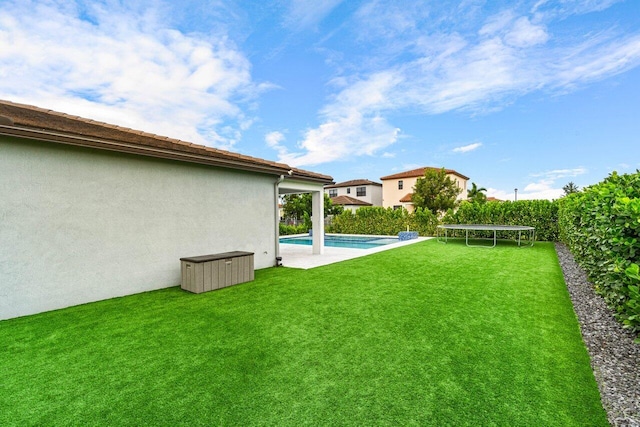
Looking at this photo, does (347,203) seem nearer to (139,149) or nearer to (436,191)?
(436,191)

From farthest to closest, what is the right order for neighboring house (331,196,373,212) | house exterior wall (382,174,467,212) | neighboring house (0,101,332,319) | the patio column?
Answer: house exterior wall (382,174,467,212) < neighboring house (331,196,373,212) < the patio column < neighboring house (0,101,332,319)

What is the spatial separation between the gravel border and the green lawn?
0.12 m

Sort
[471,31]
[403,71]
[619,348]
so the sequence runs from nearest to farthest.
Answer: [619,348] < [471,31] < [403,71]

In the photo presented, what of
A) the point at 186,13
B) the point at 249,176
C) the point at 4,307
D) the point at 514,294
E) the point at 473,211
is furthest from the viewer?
the point at 473,211

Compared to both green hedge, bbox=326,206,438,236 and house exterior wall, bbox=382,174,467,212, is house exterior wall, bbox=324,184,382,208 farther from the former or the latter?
green hedge, bbox=326,206,438,236

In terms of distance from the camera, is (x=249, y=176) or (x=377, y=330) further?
(x=249, y=176)

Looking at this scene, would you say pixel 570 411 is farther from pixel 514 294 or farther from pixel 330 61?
pixel 330 61

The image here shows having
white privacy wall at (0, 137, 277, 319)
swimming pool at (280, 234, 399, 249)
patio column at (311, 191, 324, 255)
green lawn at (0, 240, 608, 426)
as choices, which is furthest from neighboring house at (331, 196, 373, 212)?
green lawn at (0, 240, 608, 426)

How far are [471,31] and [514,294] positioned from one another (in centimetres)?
1212

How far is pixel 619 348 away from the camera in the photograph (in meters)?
3.80

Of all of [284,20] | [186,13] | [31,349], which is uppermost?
[284,20]

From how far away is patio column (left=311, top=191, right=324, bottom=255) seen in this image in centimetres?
1263

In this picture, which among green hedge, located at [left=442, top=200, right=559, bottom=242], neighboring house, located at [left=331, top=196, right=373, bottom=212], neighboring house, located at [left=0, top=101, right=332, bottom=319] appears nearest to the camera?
neighboring house, located at [left=0, top=101, right=332, bottom=319]

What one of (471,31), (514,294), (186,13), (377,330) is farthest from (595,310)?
(186,13)
